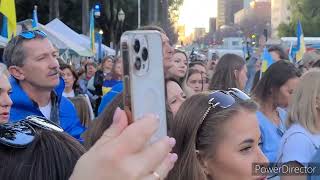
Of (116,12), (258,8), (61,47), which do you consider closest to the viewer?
(61,47)

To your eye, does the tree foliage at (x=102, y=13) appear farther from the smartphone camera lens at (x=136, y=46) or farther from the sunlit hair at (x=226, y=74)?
the smartphone camera lens at (x=136, y=46)

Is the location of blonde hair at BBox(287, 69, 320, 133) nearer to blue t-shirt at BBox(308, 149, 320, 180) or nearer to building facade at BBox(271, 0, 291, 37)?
blue t-shirt at BBox(308, 149, 320, 180)

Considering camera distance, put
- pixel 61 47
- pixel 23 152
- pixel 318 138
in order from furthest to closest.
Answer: pixel 61 47, pixel 318 138, pixel 23 152

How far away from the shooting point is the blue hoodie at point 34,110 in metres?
3.50

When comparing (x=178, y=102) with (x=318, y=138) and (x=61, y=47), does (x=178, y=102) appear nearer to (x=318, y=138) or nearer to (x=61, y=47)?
(x=318, y=138)

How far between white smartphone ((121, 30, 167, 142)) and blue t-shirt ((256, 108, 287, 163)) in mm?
2796

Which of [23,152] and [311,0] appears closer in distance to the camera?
[23,152]

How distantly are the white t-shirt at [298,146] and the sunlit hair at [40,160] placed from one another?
2.11 metres

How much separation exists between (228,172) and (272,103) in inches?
80.0

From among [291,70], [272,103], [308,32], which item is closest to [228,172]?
[272,103]

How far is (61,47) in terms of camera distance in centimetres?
1578

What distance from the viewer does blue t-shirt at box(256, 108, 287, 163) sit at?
12.9ft

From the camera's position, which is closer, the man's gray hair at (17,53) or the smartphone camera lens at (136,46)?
the smartphone camera lens at (136,46)

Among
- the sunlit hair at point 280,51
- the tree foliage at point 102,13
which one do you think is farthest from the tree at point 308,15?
the sunlit hair at point 280,51
